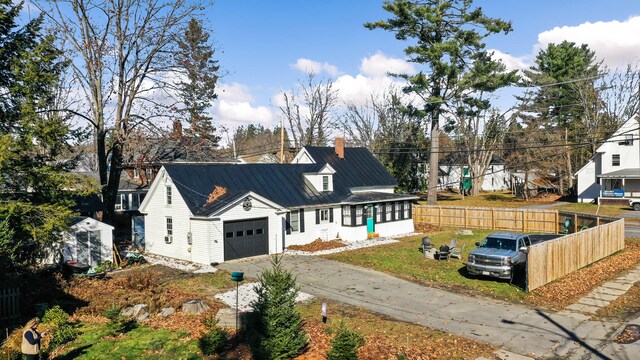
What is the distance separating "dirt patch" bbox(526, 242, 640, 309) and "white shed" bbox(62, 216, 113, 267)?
21.0 meters

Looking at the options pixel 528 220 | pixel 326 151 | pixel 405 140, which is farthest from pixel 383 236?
pixel 405 140

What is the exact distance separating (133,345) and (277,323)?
467cm

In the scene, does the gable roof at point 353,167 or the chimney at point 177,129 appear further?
the gable roof at point 353,167

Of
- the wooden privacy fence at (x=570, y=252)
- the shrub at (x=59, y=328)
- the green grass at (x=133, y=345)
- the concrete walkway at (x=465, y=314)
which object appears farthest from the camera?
the wooden privacy fence at (x=570, y=252)

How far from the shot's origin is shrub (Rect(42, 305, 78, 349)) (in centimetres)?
1353

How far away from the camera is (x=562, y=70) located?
7262cm

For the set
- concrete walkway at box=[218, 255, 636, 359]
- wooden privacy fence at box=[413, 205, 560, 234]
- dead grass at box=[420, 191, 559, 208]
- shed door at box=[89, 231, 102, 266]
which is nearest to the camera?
concrete walkway at box=[218, 255, 636, 359]

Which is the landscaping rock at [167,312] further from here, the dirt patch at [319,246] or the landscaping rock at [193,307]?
the dirt patch at [319,246]

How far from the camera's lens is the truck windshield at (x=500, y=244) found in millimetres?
21938

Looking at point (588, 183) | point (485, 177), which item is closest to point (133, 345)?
point (588, 183)

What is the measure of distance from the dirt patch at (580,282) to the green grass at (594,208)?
20.8m

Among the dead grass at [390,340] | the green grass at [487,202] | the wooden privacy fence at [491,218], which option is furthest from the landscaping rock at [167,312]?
the green grass at [487,202]

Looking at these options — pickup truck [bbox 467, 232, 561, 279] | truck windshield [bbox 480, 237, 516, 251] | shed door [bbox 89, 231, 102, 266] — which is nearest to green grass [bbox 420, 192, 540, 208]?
truck windshield [bbox 480, 237, 516, 251]

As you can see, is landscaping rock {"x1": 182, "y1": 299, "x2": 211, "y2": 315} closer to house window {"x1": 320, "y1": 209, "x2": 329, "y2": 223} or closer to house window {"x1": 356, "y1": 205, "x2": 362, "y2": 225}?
house window {"x1": 320, "y1": 209, "x2": 329, "y2": 223}
